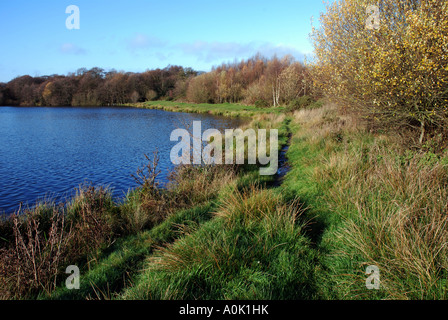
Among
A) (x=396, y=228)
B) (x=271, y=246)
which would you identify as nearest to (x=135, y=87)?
(x=271, y=246)

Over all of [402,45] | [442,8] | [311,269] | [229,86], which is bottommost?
[311,269]

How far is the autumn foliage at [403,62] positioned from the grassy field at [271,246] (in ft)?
5.31

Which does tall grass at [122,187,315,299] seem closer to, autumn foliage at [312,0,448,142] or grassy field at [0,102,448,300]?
grassy field at [0,102,448,300]

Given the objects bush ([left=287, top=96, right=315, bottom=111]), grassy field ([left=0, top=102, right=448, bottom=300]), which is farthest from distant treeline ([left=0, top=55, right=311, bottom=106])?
grassy field ([left=0, top=102, right=448, bottom=300])

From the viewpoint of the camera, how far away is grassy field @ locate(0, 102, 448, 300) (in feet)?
10.2

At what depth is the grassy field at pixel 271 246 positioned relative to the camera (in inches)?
122

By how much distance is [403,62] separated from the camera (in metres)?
6.38

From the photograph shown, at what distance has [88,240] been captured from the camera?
545 centimetres

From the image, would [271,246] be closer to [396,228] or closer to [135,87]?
[396,228]
